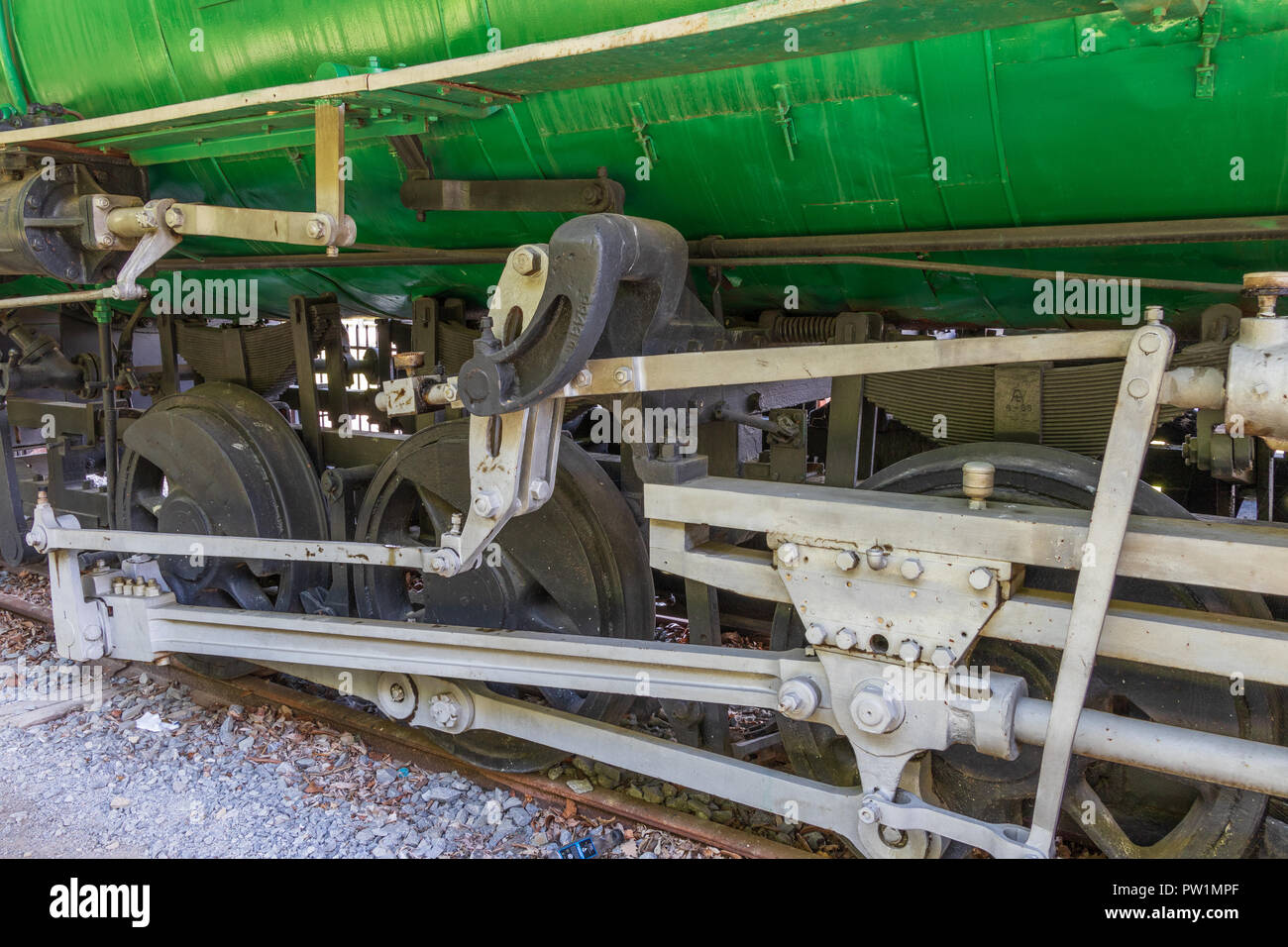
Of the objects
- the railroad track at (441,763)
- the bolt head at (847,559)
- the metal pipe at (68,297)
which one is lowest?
the railroad track at (441,763)

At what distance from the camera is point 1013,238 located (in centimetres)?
238

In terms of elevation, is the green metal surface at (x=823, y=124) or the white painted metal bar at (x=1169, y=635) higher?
the green metal surface at (x=823, y=124)

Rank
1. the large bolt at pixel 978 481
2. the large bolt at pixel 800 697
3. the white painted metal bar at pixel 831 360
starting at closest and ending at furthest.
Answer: the white painted metal bar at pixel 831 360 < the large bolt at pixel 978 481 < the large bolt at pixel 800 697

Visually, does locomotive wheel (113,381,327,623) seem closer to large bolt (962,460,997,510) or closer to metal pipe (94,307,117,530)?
metal pipe (94,307,117,530)

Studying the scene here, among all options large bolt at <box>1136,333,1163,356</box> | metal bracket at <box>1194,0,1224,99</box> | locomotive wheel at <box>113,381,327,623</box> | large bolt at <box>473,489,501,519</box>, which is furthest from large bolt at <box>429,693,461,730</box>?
metal bracket at <box>1194,0,1224,99</box>

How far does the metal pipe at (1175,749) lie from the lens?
188 centimetres

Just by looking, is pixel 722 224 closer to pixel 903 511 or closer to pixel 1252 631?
pixel 903 511

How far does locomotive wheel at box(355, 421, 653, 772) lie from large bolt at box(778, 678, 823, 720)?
97cm

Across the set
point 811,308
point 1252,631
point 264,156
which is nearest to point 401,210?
point 264,156

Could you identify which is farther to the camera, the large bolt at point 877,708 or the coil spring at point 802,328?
the coil spring at point 802,328

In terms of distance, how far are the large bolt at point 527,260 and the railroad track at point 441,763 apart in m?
1.75

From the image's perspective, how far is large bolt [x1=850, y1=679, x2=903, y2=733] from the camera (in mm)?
2152

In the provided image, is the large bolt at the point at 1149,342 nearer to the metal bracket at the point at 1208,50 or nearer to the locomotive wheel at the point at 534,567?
the metal bracket at the point at 1208,50

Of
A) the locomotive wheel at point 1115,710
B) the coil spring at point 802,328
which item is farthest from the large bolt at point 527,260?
the locomotive wheel at point 1115,710
